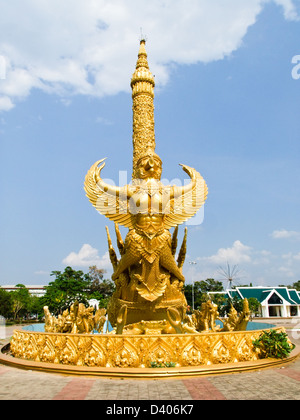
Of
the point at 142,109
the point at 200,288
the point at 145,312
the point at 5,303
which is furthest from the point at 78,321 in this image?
the point at 200,288

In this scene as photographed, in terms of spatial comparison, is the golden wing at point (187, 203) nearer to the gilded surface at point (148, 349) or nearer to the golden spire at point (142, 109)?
the gilded surface at point (148, 349)

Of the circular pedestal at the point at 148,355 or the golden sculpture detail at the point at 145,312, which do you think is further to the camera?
the golden sculpture detail at the point at 145,312

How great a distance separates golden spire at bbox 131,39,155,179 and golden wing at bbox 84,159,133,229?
6.23 metres

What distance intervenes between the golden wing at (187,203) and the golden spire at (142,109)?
6261 millimetres

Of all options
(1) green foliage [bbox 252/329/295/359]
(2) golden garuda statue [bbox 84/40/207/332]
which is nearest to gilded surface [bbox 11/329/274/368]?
(1) green foliage [bbox 252/329/295/359]

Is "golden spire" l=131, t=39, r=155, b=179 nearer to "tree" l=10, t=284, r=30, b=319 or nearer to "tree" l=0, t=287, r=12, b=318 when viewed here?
"tree" l=0, t=287, r=12, b=318

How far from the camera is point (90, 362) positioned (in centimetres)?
597

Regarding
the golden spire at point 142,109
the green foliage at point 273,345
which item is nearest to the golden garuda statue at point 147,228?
the green foliage at point 273,345

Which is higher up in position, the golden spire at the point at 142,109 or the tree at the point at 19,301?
the golden spire at the point at 142,109

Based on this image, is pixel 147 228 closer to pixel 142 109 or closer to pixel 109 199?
pixel 109 199

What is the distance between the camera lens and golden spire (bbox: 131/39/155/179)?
16.2m

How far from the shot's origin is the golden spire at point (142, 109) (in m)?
16.2
